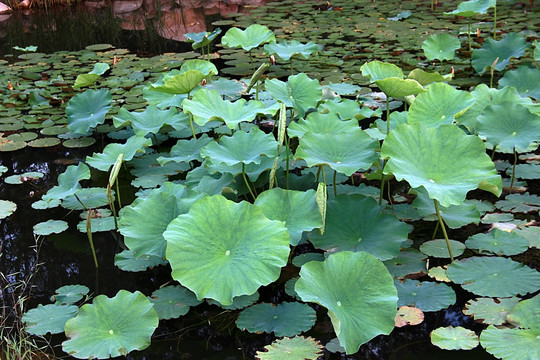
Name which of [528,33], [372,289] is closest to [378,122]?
[372,289]

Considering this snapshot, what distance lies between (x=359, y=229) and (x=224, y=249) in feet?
1.85

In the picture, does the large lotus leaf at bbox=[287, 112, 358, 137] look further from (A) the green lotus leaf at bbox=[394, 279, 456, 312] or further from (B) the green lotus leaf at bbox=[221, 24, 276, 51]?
(B) the green lotus leaf at bbox=[221, 24, 276, 51]

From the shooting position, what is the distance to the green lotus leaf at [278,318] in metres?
1.88

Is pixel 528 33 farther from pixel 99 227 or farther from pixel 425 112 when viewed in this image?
pixel 99 227

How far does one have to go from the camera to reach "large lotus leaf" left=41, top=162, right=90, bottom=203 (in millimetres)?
2512

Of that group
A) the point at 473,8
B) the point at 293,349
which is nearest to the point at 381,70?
the point at 293,349

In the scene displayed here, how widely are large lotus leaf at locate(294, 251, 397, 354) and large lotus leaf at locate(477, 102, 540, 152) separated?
3.25ft

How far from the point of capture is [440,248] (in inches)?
89.0

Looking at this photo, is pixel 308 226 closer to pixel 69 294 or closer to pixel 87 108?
pixel 69 294

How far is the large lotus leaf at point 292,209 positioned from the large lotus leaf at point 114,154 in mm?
836

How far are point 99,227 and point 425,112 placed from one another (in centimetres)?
147

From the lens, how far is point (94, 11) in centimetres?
735

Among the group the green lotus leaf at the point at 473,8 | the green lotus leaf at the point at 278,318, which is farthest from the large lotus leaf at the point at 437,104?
the green lotus leaf at the point at 473,8

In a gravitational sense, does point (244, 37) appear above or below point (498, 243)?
above
